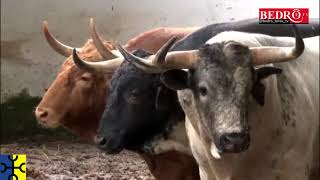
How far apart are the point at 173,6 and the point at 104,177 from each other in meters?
0.99

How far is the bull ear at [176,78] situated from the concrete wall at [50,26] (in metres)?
1.80

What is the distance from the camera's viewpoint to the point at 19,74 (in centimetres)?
468

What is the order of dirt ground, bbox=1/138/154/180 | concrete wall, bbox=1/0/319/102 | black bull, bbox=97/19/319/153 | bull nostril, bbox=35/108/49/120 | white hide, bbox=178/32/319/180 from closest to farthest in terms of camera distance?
white hide, bbox=178/32/319/180 → black bull, bbox=97/19/319/153 → bull nostril, bbox=35/108/49/120 → dirt ground, bbox=1/138/154/180 → concrete wall, bbox=1/0/319/102

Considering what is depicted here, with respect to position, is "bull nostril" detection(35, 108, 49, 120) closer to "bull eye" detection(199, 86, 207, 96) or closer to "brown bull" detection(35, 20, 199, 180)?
"brown bull" detection(35, 20, 199, 180)

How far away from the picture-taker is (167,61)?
2088 mm

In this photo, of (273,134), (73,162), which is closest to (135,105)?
(273,134)

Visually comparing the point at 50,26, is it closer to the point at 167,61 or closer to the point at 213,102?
the point at 167,61

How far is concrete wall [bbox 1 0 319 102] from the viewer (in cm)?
411

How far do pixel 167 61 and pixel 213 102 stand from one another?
0.72 ft

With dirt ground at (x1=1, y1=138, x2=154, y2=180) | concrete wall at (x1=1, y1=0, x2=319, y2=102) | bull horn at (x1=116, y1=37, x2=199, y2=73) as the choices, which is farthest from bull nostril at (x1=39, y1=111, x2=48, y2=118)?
concrete wall at (x1=1, y1=0, x2=319, y2=102)

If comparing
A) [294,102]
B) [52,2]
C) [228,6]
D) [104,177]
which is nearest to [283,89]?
[294,102]

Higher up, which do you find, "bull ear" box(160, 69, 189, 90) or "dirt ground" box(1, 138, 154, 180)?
"bull ear" box(160, 69, 189, 90)

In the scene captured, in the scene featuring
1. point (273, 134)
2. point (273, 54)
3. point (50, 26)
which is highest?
point (273, 54)

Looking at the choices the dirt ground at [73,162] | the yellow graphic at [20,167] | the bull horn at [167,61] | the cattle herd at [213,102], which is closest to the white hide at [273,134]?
the cattle herd at [213,102]
